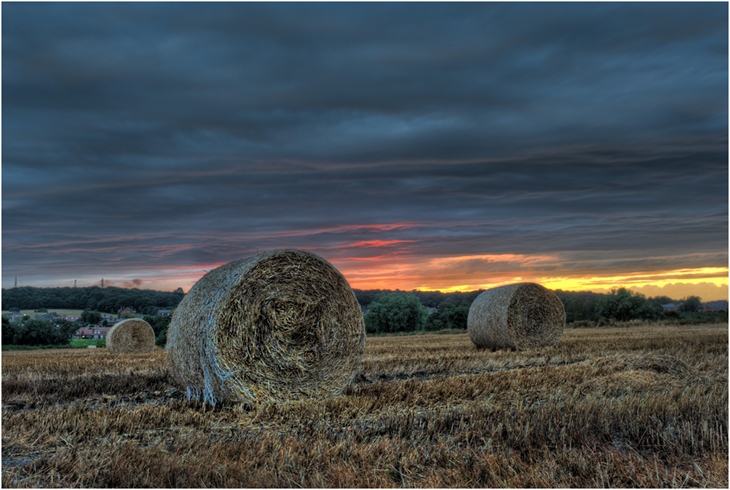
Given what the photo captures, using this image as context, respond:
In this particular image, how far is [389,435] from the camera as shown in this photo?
198 inches

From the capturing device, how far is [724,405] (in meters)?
6.18

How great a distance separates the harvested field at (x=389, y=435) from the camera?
393cm

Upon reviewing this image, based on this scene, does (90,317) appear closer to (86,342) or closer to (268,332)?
(86,342)

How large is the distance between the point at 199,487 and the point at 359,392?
3.87 metres

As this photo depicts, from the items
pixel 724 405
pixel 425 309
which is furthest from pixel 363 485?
pixel 425 309

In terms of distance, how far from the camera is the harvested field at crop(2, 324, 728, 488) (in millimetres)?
3934

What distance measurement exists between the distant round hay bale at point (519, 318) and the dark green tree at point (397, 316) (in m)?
22.3

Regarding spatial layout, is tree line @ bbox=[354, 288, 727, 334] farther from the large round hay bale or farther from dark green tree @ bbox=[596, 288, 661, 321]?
the large round hay bale

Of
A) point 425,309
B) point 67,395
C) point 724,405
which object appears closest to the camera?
point 724,405

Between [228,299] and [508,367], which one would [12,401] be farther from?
[508,367]

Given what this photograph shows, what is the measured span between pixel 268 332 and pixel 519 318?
9.06m

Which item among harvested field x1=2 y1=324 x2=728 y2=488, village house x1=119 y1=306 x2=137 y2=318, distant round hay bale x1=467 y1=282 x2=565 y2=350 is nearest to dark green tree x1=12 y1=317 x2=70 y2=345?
village house x1=119 y1=306 x2=137 y2=318

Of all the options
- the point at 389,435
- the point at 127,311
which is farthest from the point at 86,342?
the point at 389,435

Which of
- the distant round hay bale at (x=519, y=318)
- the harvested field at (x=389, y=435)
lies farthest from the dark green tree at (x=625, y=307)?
the harvested field at (x=389, y=435)
